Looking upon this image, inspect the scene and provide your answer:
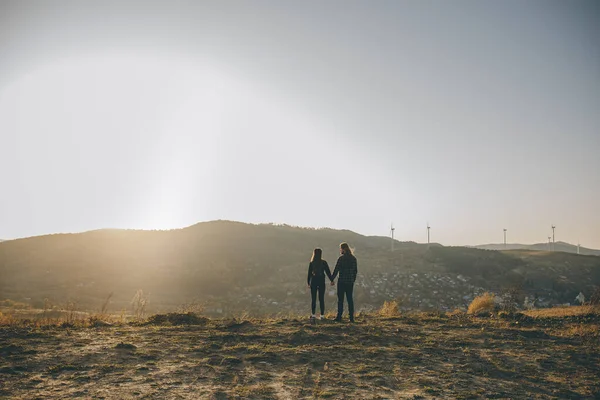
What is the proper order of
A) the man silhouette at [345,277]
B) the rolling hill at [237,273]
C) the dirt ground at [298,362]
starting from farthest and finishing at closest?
the rolling hill at [237,273], the man silhouette at [345,277], the dirt ground at [298,362]

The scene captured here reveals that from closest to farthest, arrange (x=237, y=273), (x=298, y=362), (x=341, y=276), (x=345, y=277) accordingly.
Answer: (x=298, y=362) → (x=345, y=277) → (x=341, y=276) → (x=237, y=273)

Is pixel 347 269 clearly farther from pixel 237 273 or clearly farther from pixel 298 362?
pixel 237 273

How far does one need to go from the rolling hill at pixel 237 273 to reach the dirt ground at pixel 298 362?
510 inches

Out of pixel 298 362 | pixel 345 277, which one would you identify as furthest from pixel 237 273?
pixel 298 362

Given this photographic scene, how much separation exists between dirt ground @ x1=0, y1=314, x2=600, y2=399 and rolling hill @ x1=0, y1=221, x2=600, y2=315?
12.9 metres

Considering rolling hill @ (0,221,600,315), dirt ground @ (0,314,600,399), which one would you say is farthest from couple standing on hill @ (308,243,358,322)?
rolling hill @ (0,221,600,315)

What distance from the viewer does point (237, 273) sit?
34.0 meters

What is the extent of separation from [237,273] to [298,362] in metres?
27.6

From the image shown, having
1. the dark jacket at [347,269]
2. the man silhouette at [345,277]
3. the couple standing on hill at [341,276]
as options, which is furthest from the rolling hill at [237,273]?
the dark jacket at [347,269]

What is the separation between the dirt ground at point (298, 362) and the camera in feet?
18.4

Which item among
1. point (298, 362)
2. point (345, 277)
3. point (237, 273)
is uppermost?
point (345, 277)

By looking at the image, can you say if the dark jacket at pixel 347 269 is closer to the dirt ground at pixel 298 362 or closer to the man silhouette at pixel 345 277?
the man silhouette at pixel 345 277

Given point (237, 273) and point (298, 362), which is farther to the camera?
point (237, 273)

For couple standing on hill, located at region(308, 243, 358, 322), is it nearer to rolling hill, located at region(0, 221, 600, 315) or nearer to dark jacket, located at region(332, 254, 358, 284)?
dark jacket, located at region(332, 254, 358, 284)
